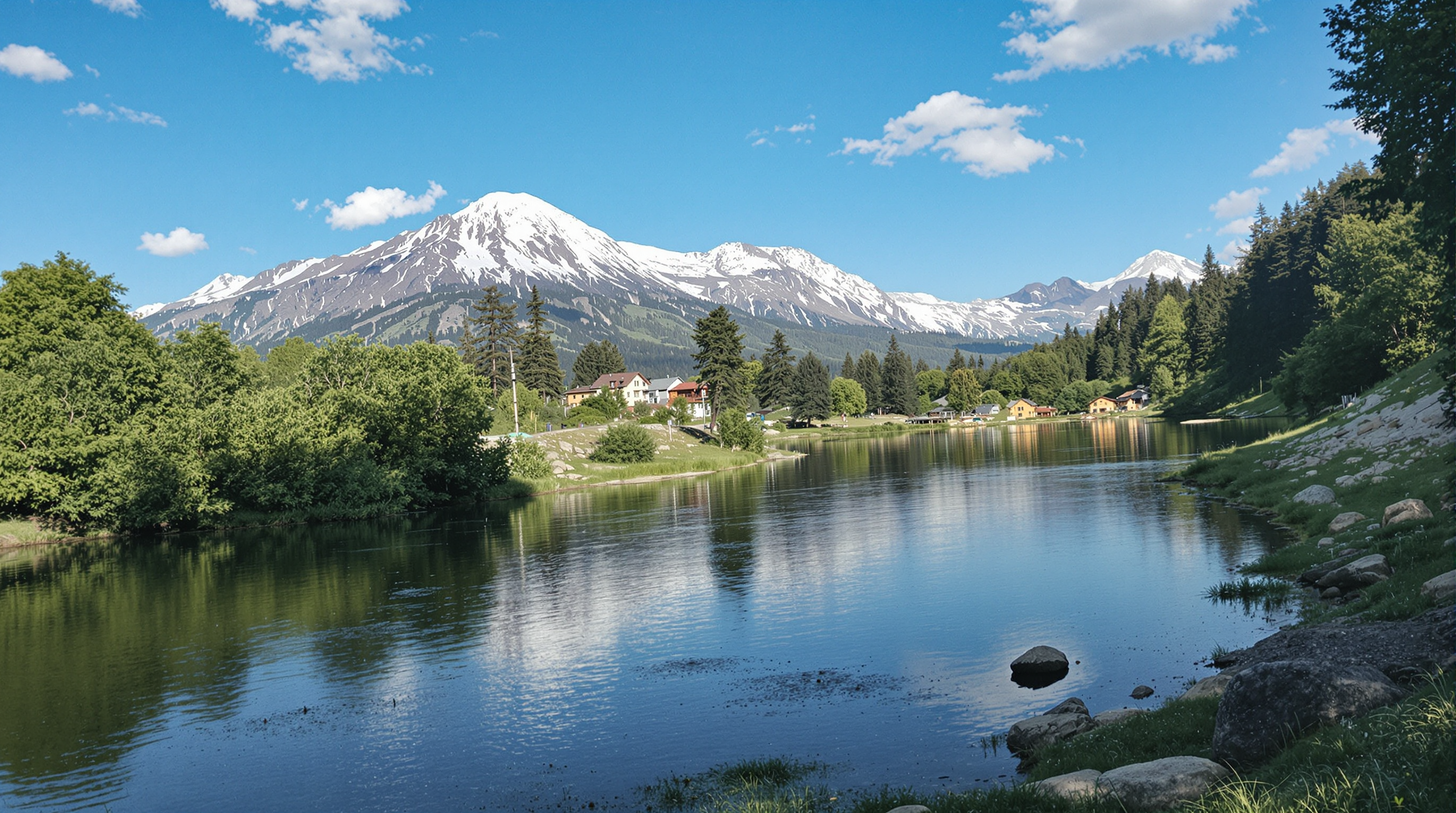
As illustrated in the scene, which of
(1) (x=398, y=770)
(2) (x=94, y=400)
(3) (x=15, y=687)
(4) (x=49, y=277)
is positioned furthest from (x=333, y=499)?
(1) (x=398, y=770)

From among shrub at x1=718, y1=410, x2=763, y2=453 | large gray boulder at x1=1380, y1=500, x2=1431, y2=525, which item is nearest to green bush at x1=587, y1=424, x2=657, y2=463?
shrub at x1=718, y1=410, x2=763, y2=453

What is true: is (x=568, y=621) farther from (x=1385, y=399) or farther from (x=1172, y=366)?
(x=1172, y=366)

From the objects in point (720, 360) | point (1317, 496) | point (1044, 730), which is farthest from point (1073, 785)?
point (720, 360)

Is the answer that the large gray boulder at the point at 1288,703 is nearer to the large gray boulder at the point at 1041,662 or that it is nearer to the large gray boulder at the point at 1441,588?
the large gray boulder at the point at 1441,588

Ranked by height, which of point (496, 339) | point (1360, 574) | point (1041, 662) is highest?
point (496, 339)

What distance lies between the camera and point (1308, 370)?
81188 mm

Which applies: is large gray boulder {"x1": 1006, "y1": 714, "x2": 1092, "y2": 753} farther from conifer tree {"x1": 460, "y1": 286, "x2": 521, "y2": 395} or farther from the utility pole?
conifer tree {"x1": 460, "y1": 286, "x2": 521, "y2": 395}

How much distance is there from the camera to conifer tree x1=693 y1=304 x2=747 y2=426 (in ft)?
456

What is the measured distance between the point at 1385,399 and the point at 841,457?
265 ft

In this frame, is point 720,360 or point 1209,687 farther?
point 720,360

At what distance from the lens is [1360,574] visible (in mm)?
26031

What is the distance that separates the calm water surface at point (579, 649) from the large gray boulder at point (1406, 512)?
20.8 feet

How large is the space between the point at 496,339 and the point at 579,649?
11803 centimetres

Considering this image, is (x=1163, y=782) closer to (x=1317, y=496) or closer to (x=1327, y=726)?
(x=1327, y=726)
